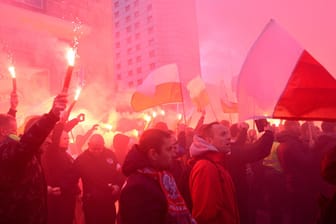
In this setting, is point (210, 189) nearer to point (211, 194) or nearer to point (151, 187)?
point (211, 194)

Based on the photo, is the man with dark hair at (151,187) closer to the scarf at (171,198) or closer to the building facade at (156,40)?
the scarf at (171,198)

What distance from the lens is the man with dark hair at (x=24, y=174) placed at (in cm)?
245

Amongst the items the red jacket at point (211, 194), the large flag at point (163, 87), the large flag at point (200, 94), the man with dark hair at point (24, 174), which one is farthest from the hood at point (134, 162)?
the large flag at point (200, 94)

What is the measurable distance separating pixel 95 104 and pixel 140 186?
500 inches

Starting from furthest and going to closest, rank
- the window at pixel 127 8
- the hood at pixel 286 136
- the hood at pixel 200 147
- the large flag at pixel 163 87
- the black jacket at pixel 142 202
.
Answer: the window at pixel 127 8
the large flag at pixel 163 87
the hood at pixel 286 136
the hood at pixel 200 147
the black jacket at pixel 142 202

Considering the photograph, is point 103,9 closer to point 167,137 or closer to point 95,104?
point 95,104

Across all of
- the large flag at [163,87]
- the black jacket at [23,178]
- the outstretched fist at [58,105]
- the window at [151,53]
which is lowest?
the black jacket at [23,178]

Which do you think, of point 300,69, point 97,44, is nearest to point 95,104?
point 97,44

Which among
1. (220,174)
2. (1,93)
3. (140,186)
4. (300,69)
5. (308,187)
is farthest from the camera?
(1,93)

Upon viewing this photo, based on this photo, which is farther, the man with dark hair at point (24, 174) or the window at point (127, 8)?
the window at point (127, 8)

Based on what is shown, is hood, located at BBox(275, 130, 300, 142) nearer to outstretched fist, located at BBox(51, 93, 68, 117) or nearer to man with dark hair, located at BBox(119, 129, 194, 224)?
man with dark hair, located at BBox(119, 129, 194, 224)

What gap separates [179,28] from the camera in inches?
1933

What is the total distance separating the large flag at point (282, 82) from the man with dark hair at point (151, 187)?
4.99 ft

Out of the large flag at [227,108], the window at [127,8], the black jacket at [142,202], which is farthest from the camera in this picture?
the window at [127,8]
